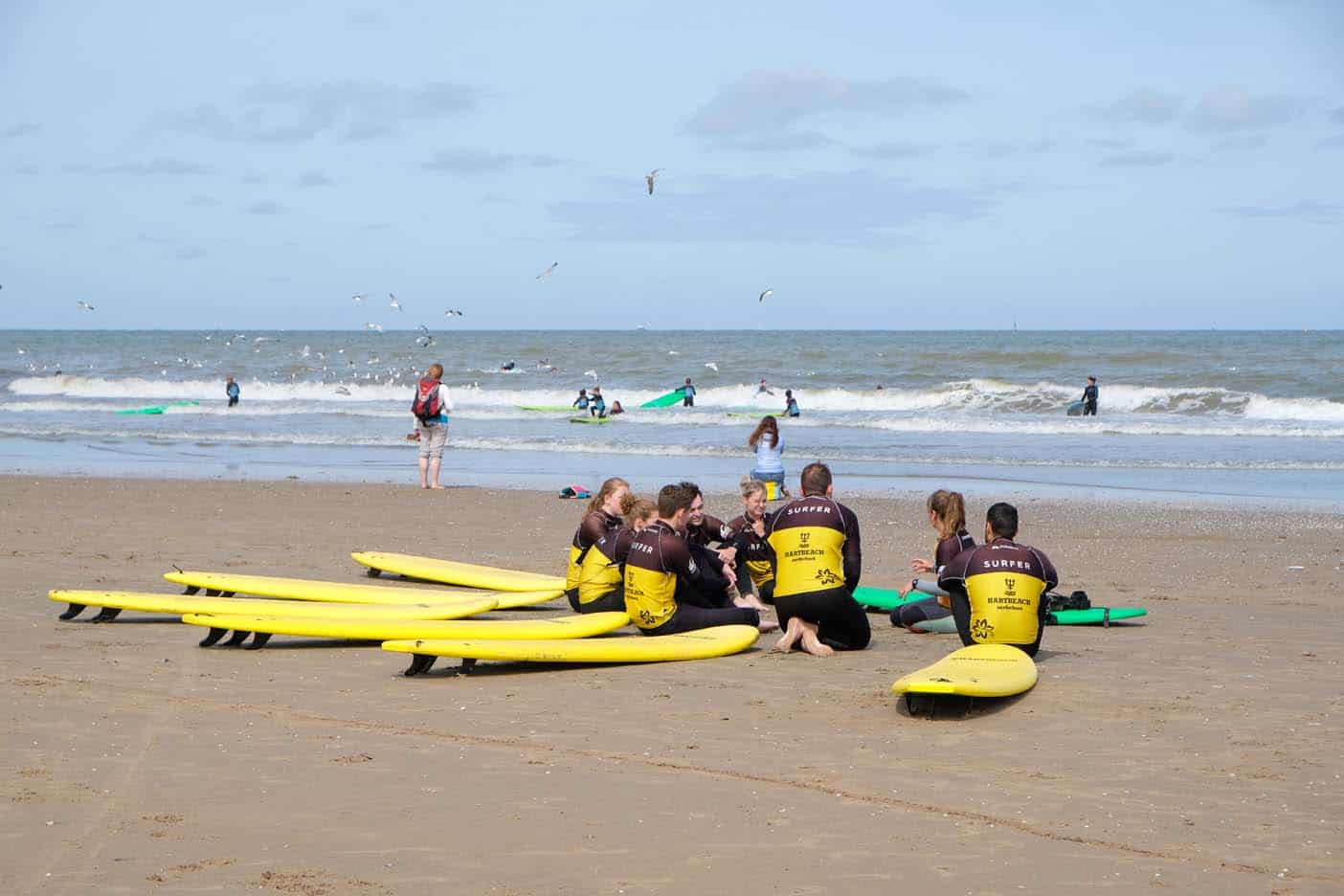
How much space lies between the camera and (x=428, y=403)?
1791cm

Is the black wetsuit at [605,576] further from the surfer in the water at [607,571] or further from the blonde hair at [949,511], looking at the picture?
the blonde hair at [949,511]

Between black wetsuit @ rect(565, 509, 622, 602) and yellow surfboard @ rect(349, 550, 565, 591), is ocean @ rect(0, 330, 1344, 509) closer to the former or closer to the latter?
yellow surfboard @ rect(349, 550, 565, 591)

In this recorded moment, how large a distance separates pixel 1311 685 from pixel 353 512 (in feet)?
37.7

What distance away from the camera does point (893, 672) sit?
767 centimetres

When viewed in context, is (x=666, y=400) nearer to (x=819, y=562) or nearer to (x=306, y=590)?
(x=306, y=590)

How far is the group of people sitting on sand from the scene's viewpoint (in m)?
7.53

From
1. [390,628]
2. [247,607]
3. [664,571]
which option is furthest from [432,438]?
[664,571]

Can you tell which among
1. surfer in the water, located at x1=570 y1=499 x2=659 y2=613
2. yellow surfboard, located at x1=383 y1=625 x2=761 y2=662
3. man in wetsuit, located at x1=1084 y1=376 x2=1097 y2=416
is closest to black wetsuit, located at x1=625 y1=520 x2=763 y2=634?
yellow surfboard, located at x1=383 y1=625 x2=761 y2=662

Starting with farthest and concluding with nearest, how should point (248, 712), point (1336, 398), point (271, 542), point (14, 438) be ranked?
point (1336, 398) < point (14, 438) < point (271, 542) < point (248, 712)

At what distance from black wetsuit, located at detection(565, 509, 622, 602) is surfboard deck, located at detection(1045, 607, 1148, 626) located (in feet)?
10.0

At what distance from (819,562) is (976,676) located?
1725 millimetres

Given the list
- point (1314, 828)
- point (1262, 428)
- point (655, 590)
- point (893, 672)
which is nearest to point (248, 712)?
point (655, 590)

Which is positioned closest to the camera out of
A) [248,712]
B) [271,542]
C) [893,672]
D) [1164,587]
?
[248,712]

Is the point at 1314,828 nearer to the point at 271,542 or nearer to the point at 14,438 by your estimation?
the point at 271,542
